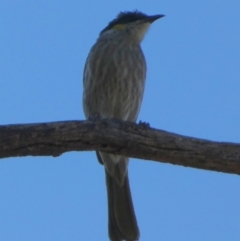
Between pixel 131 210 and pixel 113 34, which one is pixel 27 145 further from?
pixel 113 34

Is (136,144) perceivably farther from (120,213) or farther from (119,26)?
(119,26)

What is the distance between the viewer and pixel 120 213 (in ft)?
21.6

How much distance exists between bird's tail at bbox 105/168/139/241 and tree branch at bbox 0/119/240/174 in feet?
6.02

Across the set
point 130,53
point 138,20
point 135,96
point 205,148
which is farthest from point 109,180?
point 205,148

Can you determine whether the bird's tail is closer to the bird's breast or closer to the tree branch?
the bird's breast

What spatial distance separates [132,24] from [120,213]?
7.49 ft

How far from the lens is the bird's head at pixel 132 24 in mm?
7434

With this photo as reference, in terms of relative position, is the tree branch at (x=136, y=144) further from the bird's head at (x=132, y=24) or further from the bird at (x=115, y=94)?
the bird's head at (x=132, y=24)

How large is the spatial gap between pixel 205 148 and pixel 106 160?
95.2 inches

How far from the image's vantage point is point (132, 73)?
6.90 metres

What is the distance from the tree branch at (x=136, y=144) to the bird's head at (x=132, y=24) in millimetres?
2884

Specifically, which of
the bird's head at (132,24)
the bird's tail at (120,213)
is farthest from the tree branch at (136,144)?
the bird's head at (132,24)

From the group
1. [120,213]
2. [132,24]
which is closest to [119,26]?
[132,24]

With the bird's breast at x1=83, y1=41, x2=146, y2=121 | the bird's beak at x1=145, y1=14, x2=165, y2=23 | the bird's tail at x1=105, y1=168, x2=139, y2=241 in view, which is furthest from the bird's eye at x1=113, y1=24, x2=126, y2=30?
the bird's tail at x1=105, y1=168, x2=139, y2=241
